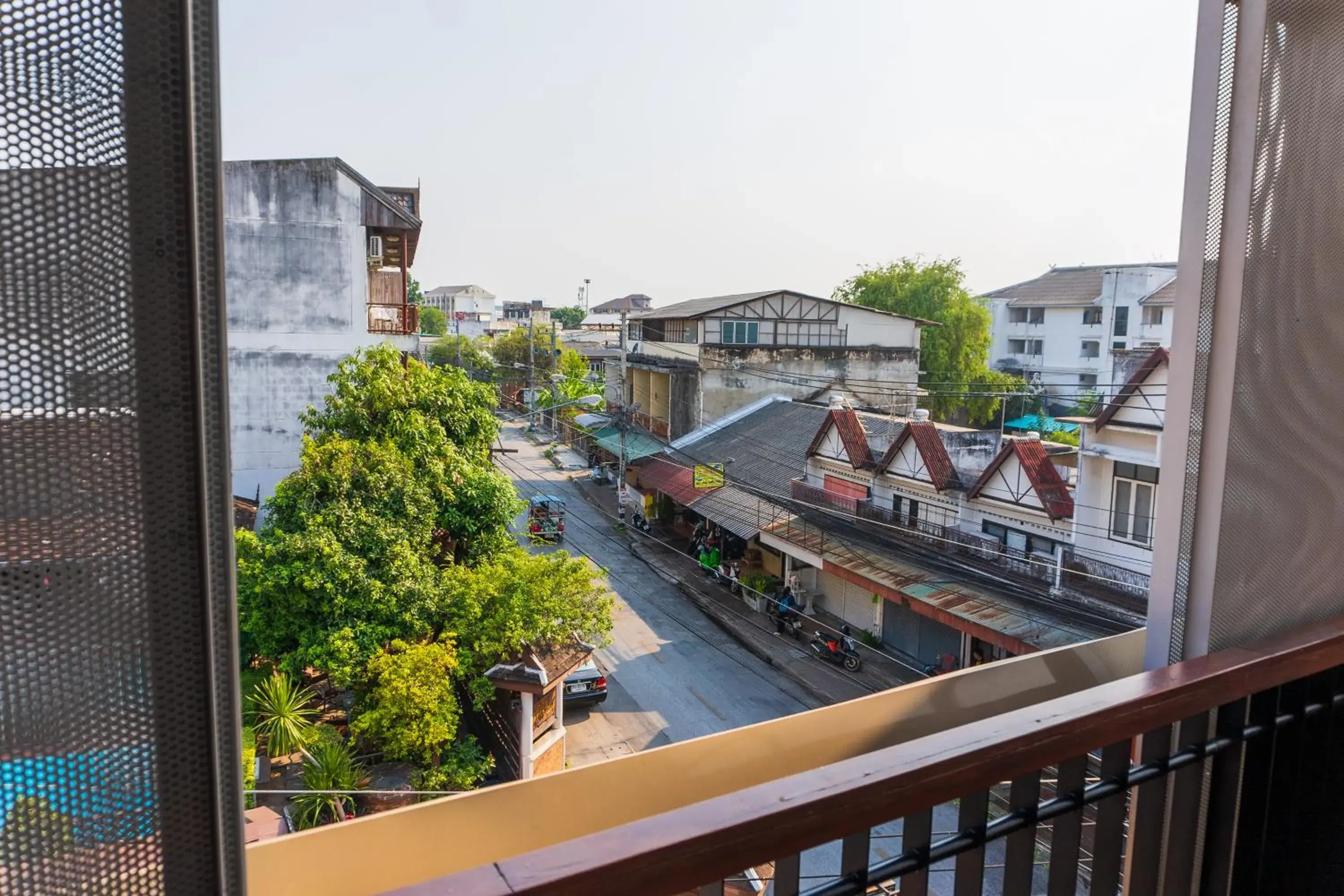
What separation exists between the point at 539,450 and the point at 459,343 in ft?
12.6

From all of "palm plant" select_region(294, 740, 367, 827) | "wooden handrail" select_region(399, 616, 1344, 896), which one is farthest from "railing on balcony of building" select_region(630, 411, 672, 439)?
"wooden handrail" select_region(399, 616, 1344, 896)

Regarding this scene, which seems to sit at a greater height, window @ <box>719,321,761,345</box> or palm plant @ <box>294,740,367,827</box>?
window @ <box>719,321,761,345</box>

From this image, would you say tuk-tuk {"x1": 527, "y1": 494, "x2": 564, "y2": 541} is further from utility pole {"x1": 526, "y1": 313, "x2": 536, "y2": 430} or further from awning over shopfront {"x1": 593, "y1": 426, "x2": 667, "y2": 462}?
utility pole {"x1": 526, "y1": 313, "x2": 536, "y2": 430}

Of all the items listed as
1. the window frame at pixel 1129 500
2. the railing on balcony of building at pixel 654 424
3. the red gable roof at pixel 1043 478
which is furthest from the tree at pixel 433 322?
the window frame at pixel 1129 500

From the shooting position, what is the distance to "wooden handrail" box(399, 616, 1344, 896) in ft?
1.82

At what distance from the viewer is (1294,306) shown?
41.4 inches

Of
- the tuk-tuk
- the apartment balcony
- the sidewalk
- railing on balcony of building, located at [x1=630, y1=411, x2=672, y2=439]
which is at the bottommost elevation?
the sidewalk

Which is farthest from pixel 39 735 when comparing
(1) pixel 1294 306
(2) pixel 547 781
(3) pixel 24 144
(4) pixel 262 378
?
(4) pixel 262 378

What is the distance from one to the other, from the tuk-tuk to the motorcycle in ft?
13.0

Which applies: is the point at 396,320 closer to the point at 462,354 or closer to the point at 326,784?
the point at 326,784

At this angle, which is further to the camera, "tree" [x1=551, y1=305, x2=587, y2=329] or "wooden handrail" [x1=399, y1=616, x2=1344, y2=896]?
"tree" [x1=551, y1=305, x2=587, y2=329]

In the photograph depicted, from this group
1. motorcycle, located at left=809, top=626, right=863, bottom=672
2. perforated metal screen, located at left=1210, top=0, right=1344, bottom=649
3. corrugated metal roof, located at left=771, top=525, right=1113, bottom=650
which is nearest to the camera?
perforated metal screen, located at left=1210, top=0, right=1344, bottom=649

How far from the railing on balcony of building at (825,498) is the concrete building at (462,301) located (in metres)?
31.7

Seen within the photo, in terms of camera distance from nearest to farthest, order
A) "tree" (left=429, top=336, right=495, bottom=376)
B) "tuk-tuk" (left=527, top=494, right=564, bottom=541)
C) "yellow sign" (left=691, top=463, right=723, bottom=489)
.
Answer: "yellow sign" (left=691, top=463, right=723, bottom=489) → "tuk-tuk" (left=527, top=494, right=564, bottom=541) → "tree" (left=429, top=336, right=495, bottom=376)
